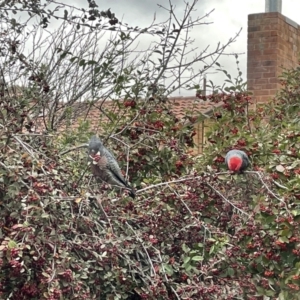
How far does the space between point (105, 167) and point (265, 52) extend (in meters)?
6.09

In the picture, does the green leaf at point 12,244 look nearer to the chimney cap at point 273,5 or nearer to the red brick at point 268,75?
the red brick at point 268,75

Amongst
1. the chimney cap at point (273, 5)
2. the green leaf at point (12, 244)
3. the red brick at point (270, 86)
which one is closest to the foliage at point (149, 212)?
the green leaf at point (12, 244)

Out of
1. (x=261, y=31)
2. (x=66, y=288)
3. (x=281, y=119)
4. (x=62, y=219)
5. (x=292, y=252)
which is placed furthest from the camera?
(x=261, y=31)

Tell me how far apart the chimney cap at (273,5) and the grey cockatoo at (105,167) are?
6.61m

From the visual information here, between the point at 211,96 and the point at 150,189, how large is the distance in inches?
45.8

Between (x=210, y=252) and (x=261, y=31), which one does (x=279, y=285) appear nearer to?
(x=210, y=252)

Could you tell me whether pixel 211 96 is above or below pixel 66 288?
above

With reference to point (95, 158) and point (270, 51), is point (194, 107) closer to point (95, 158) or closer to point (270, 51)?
point (95, 158)

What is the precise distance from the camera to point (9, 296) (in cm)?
288

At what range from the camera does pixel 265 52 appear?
9297mm

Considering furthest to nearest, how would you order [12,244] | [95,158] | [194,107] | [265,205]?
[194,107] → [95,158] → [265,205] → [12,244]

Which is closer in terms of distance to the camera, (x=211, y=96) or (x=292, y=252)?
(x=292, y=252)

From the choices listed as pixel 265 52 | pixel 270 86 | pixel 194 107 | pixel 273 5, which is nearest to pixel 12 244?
pixel 194 107

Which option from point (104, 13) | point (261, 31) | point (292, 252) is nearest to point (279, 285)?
point (292, 252)
